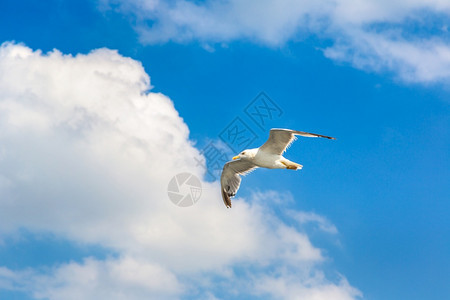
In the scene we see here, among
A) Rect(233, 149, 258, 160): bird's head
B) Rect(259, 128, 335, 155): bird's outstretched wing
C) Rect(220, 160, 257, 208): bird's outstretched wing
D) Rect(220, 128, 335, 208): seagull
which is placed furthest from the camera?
Rect(220, 160, 257, 208): bird's outstretched wing

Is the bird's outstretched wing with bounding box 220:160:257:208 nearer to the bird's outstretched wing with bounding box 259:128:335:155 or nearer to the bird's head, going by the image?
the bird's head

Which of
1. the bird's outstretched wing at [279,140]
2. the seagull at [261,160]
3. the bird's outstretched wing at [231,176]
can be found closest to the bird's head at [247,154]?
the seagull at [261,160]

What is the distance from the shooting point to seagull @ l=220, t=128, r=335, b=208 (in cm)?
2148

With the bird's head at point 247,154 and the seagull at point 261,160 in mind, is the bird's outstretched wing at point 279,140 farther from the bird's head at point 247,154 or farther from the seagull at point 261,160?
the bird's head at point 247,154

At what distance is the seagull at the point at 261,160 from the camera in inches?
846

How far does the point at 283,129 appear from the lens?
822 inches

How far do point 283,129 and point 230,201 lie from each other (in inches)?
250

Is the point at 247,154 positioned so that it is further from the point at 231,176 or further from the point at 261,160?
the point at 231,176

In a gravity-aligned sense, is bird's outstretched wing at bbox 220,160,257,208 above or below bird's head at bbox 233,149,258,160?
above

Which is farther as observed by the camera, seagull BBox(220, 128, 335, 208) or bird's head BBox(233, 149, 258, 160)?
bird's head BBox(233, 149, 258, 160)

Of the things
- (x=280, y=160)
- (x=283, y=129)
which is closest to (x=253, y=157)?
(x=280, y=160)

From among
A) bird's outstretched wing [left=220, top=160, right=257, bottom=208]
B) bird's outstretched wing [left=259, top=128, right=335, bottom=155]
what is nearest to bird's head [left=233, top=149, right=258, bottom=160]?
bird's outstretched wing [left=259, top=128, right=335, bottom=155]

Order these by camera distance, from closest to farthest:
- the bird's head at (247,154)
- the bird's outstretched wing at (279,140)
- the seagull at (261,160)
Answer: the bird's outstretched wing at (279,140), the seagull at (261,160), the bird's head at (247,154)

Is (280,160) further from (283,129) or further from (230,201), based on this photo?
(230,201)
